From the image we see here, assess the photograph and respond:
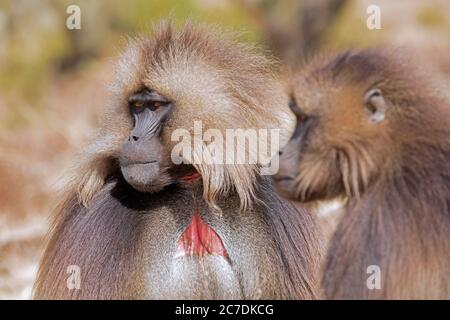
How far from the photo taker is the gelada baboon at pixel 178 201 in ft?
15.2

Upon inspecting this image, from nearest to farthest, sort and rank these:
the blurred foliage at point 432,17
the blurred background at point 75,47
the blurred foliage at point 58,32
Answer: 1. the blurred background at point 75,47
2. the blurred foliage at point 58,32
3. the blurred foliage at point 432,17

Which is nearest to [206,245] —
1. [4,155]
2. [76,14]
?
[76,14]

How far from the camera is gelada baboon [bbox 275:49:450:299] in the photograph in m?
3.73

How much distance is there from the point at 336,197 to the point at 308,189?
6.4 inches

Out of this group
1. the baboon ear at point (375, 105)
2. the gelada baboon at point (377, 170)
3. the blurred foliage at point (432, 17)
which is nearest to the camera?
the gelada baboon at point (377, 170)

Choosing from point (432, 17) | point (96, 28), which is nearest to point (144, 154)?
point (432, 17)

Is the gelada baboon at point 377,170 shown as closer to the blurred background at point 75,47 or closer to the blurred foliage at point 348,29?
the blurred background at point 75,47

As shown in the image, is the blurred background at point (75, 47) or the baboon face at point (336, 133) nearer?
the baboon face at point (336, 133)

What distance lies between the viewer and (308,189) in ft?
12.9

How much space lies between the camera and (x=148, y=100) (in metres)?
4.70

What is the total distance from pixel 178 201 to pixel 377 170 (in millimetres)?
1369

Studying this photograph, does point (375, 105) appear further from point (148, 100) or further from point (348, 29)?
point (348, 29)

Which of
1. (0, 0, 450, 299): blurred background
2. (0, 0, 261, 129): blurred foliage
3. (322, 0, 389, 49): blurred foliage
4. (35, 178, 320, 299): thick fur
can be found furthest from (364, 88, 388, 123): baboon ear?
(0, 0, 261, 129): blurred foliage

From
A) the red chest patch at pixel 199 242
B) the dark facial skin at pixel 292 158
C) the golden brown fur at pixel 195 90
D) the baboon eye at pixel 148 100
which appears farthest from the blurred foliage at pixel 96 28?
the dark facial skin at pixel 292 158
